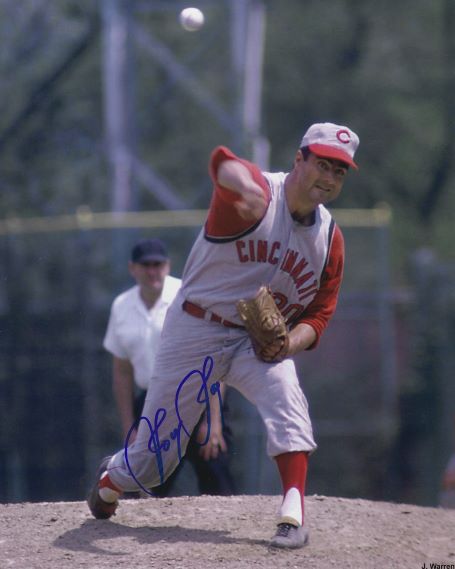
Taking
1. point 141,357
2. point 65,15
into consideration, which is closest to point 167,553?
point 141,357

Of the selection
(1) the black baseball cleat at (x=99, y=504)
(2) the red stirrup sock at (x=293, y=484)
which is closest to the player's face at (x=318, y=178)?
(2) the red stirrup sock at (x=293, y=484)

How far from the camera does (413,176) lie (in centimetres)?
2222

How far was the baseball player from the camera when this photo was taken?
4.96 meters

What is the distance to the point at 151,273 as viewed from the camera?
6.77m

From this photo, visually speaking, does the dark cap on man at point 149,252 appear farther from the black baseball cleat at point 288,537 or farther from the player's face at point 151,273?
the black baseball cleat at point 288,537

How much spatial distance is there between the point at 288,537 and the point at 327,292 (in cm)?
106

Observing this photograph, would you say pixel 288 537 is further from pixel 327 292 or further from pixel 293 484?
pixel 327 292

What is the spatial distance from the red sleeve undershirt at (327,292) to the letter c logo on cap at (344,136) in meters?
0.42

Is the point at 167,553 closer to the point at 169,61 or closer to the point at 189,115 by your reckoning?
the point at 169,61

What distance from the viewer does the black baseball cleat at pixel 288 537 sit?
5017mm

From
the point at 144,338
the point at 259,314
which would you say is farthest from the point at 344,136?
the point at 144,338

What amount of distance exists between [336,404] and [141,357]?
4182mm
